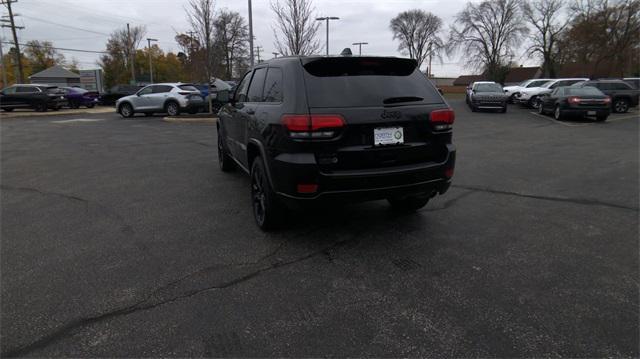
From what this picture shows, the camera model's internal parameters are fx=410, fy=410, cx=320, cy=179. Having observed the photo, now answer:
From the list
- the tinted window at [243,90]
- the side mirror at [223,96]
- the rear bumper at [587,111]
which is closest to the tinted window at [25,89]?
the side mirror at [223,96]

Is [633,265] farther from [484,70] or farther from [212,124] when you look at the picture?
[484,70]

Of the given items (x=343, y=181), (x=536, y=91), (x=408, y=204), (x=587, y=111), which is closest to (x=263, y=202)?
(x=343, y=181)

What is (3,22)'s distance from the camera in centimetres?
4816

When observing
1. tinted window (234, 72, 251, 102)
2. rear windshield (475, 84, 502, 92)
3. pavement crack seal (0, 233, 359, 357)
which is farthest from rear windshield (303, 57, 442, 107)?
rear windshield (475, 84, 502, 92)

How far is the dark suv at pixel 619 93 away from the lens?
67.8 feet

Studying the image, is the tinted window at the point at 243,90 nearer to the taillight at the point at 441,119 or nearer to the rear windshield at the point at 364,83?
the rear windshield at the point at 364,83

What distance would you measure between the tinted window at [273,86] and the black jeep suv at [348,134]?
2 centimetres

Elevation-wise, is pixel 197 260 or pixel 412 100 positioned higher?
pixel 412 100

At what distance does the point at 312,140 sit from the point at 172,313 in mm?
1704

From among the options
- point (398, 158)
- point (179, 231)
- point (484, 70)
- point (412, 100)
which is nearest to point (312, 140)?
point (398, 158)

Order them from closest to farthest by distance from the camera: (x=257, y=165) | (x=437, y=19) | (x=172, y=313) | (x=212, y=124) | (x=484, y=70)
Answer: (x=172, y=313)
(x=257, y=165)
(x=212, y=124)
(x=484, y=70)
(x=437, y=19)

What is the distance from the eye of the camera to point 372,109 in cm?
363

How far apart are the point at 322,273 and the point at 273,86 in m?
2.00

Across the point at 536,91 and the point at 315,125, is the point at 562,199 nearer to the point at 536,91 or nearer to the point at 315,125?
the point at 315,125
